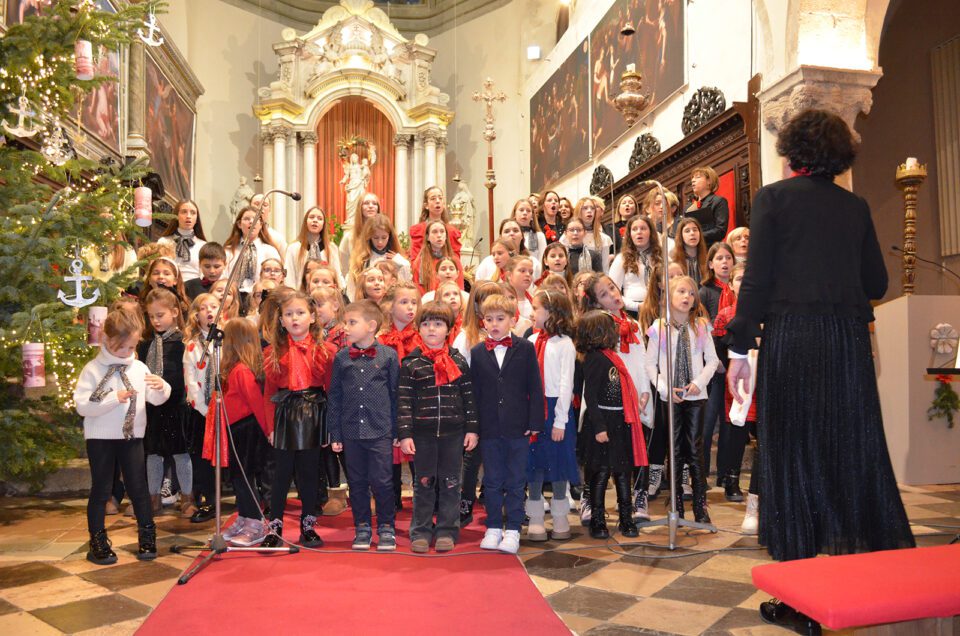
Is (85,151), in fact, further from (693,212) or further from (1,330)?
(693,212)

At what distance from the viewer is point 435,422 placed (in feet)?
13.4

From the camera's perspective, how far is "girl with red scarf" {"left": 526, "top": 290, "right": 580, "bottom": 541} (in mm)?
4289

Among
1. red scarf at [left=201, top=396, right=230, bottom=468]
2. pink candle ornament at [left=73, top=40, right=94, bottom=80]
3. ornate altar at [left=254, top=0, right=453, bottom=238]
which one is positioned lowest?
red scarf at [left=201, top=396, right=230, bottom=468]

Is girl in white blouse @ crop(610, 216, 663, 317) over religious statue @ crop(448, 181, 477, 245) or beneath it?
beneath

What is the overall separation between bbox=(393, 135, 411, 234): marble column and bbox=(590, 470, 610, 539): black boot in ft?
40.1

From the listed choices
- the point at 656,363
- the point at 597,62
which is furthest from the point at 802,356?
the point at 597,62

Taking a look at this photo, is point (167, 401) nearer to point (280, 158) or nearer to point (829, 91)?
point (829, 91)

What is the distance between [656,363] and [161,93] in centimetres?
1095

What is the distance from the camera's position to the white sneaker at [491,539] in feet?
13.0

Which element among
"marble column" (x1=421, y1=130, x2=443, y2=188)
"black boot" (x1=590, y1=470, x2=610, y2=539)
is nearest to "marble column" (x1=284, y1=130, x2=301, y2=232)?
"marble column" (x1=421, y1=130, x2=443, y2=188)

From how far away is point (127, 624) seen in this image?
118 inches

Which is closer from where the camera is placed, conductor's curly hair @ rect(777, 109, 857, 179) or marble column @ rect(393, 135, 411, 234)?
conductor's curly hair @ rect(777, 109, 857, 179)

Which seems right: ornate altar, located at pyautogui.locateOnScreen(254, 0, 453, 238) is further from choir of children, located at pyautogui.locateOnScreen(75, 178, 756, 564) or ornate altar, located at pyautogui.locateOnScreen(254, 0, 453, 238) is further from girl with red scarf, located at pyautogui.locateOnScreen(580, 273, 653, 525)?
girl with red scarf, located at pyautogui.locateOnScreen(580, 273, 653, 525)

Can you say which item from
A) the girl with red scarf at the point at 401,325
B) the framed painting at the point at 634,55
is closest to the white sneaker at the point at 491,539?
the girl with red scarf at the point at 401,325
